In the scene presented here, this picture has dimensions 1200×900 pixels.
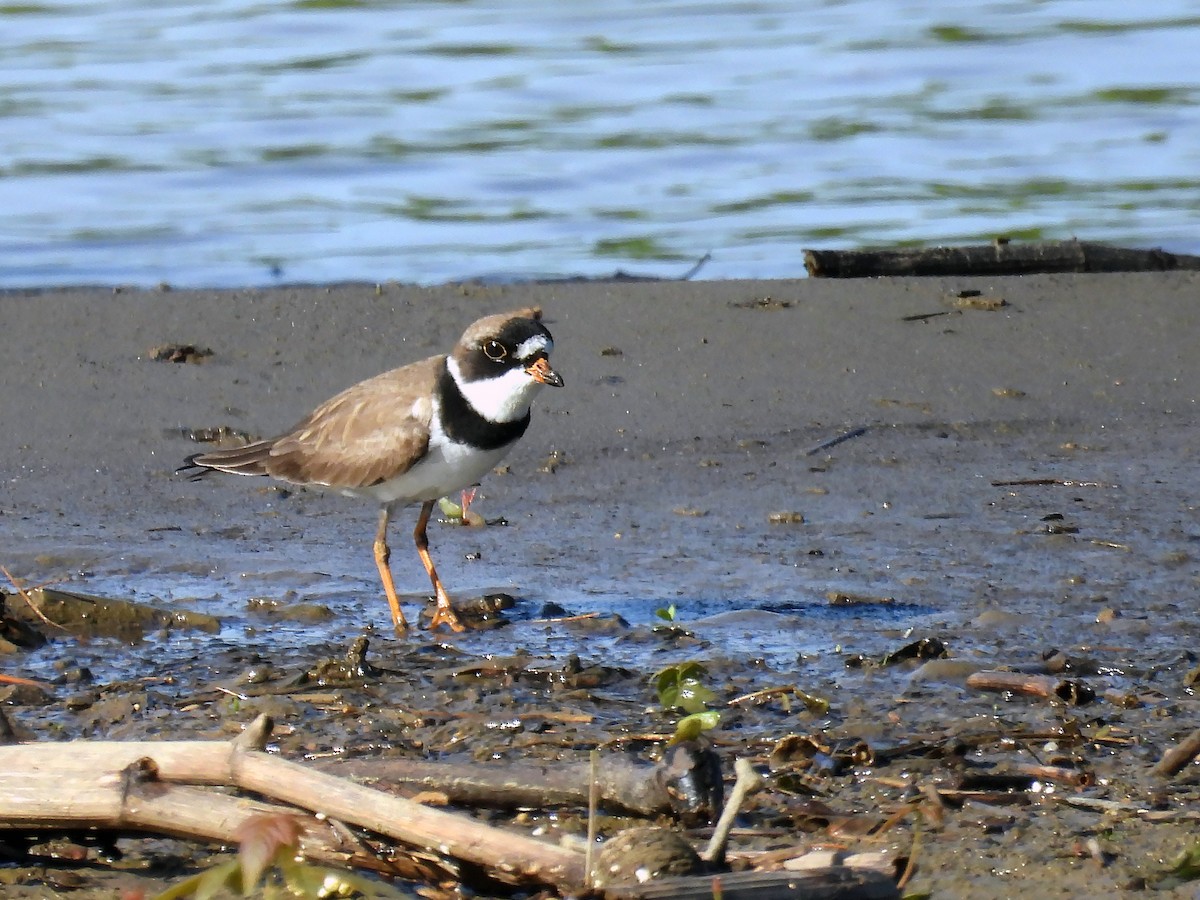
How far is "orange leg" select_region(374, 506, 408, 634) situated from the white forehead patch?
0.73 metres

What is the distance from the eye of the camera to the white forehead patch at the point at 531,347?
6316 millimetres

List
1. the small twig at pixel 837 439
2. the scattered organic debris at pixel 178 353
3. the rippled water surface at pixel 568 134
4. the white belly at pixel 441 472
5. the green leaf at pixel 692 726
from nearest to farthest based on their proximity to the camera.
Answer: the green leaf at pixel 692 726, the white belly at pixel 441 472, the small twig at pixel 837 439, the scattered organic debris at pixel 178 353, the rippled water surface at pixel 568 134

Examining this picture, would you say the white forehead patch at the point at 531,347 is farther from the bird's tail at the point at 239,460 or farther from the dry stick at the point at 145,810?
the dry stick at the point at 145,810

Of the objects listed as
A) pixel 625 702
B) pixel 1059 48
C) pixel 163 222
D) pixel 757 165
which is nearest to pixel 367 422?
pixel 625 702

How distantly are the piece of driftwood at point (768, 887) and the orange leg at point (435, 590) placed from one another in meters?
2.64

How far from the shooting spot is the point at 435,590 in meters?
6.04

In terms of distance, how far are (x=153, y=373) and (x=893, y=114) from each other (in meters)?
8.33

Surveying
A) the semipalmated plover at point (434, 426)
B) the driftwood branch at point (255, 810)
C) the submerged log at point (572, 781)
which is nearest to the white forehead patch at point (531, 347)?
the semipalmated plover at point (434, 426)

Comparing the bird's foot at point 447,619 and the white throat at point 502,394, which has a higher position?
the white throat at point 502,394

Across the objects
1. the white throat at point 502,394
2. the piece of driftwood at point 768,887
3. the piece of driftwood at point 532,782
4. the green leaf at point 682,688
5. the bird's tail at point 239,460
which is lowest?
the bird's tail at point 239,460

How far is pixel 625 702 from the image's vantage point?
4875 mm

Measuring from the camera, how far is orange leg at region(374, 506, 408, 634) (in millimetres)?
5828

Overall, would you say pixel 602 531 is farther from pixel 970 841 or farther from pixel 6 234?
pixel 6 234

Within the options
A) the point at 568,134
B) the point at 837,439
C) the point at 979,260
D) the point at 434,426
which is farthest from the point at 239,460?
the point at 568,134
